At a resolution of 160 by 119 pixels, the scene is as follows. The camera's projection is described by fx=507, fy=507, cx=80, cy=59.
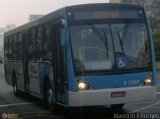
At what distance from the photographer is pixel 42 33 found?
1586 centimetres

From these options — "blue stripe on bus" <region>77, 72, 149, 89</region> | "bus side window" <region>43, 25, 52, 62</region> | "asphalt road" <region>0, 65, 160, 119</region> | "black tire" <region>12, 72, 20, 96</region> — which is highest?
"bus side window" <region>43, 25, 52, 62</region>

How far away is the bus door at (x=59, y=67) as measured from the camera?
43.0 feet

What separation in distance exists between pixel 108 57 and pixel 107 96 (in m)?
0.98

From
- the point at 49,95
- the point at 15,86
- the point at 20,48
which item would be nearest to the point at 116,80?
the point at 49,95

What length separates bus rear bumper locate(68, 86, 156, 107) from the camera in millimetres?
12414

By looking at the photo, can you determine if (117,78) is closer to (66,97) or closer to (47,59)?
(66,97)

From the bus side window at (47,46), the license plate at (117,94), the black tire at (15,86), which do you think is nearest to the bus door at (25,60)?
the black tire at (15,86)

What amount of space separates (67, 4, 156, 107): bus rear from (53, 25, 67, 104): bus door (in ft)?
1.53

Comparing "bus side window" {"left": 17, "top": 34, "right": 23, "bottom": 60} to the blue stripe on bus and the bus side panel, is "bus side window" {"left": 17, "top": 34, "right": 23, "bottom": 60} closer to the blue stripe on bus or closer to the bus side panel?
the bus side panel

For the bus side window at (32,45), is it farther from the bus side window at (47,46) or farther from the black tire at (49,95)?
the black tire at (49,95)

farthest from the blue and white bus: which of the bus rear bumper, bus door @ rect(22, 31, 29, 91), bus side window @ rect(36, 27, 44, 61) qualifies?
bus door @ rect(22, 31, 29, 91)

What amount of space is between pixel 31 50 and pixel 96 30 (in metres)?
5.41

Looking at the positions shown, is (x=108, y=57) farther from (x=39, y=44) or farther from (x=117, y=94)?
(x=39, y=44)

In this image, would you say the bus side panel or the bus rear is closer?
the bus rear
